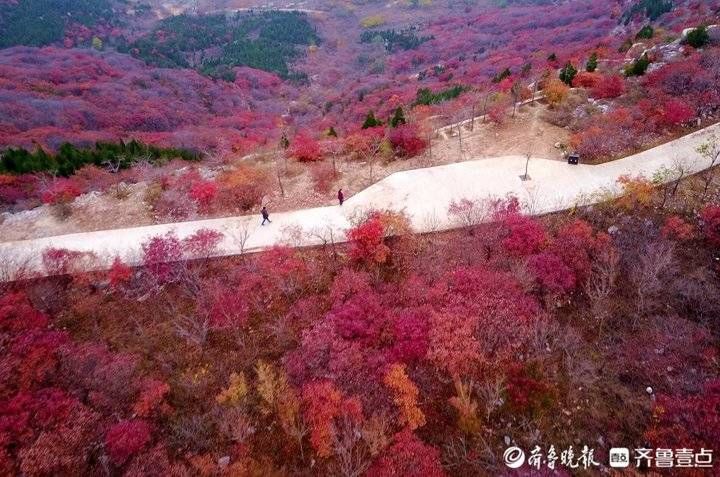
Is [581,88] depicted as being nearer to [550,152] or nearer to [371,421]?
[550,152]

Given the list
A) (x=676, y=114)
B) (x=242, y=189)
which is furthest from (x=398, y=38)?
(x=242, y=189)

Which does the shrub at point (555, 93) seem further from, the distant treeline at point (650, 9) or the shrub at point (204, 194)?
the distant treeline at point (650, 9)

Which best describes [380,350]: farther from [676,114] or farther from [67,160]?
[67,160]

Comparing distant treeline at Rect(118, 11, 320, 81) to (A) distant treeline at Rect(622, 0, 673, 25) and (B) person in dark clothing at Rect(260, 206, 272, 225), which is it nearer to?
(A) distant treeline at Rect(622, 0, 673, 25)

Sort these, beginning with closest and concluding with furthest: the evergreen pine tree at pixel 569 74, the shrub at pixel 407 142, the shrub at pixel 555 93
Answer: the shrub at pixel 407 142
the shrub at pixel 555 93
the evergreen pine tree at pixel 569 74

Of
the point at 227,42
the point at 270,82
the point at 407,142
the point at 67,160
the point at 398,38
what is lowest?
the point at 270,82

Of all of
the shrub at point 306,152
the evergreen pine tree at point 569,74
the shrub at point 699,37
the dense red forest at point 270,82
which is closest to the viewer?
the shrub at point 306,152

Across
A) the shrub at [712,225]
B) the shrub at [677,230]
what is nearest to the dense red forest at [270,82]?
the shrub at [712,225]

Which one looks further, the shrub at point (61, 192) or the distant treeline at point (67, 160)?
the distant treeline at point (67, 160)
